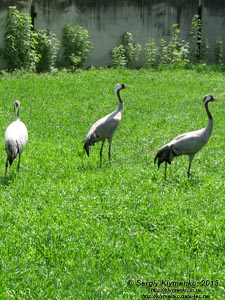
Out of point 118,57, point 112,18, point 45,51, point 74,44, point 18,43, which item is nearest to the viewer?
point 18,43

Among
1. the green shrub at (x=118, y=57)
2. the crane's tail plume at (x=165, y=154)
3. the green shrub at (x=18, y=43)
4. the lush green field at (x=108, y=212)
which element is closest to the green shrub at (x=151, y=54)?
the green shrub at (x=118, y=57)

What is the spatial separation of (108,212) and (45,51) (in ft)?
41.3

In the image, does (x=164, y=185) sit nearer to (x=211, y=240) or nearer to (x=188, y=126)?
(x=211, y=240)

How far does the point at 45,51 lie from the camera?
18.6 meters

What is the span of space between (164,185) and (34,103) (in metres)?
6.19

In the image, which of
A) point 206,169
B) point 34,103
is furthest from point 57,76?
point 206,169

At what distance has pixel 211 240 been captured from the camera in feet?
19.9

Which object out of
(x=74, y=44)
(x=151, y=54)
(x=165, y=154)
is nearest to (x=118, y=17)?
(x=151, y=54)

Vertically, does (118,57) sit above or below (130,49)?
below

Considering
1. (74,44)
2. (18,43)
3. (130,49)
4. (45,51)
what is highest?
(18,43)

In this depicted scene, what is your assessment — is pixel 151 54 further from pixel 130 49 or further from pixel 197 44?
pixel 197 44

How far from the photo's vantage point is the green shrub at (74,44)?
1953 cm

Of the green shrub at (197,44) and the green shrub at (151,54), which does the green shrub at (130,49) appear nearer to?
the green shrub at (151,54)

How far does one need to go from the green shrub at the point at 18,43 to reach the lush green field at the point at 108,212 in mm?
5352
